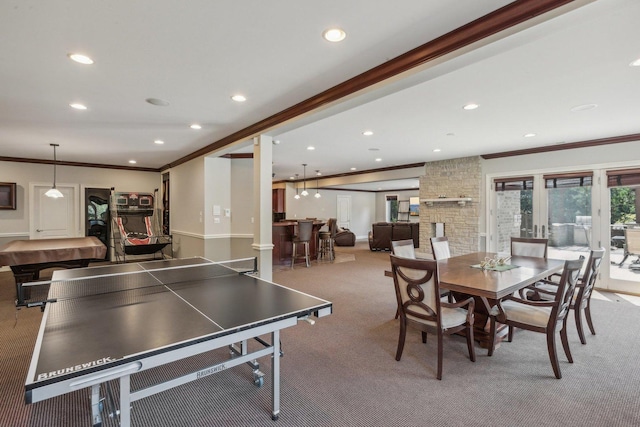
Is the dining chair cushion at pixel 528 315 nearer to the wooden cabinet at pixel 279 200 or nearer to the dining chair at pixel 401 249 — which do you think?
the dining chair at pixel 401 249

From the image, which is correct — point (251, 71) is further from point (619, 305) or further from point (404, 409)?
point (619, 305)

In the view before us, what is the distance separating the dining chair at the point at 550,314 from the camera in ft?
8.42

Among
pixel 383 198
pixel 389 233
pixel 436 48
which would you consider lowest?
pixel 389 233

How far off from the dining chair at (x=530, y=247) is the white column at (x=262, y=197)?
3487 millimetres

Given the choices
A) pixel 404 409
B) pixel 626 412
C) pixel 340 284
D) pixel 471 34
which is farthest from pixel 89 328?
pixel 340 284

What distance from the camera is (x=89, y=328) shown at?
62.5 inches

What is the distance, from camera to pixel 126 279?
2.72 metres

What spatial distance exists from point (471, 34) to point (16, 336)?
5142 millimetres

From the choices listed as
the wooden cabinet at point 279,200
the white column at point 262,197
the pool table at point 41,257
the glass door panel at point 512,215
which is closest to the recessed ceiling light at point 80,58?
the white column at point 262,197

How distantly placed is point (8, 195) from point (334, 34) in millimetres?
8386

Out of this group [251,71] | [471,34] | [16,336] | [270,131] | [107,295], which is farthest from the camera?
[270,131]

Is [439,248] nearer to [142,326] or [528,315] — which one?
[528,315]

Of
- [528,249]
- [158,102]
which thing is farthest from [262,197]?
[528,249]

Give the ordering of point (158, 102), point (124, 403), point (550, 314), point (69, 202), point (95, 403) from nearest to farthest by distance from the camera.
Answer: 1. point (124, 403)
2. point (95, 403)
3. point (550, 314)
4. point (158, 102)
5. point (69, 202)
